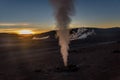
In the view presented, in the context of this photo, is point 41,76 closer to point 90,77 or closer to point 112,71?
point 90,77

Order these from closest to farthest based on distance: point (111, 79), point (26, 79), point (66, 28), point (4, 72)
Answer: point (111, 79) < point (26, 79) < point (66, 28) < point (4, 72)

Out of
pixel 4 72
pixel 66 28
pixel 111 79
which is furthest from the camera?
pixel 4 72

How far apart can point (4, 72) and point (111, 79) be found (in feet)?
64.5

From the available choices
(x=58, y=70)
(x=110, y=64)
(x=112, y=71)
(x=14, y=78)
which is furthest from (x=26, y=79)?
(x=110, y=64)

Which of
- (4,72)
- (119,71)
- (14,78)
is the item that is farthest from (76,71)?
(4,72)

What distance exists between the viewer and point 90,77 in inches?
1601

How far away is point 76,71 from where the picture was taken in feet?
149

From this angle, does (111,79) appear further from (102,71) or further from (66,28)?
(66,28)

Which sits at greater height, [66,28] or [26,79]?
[66,28]

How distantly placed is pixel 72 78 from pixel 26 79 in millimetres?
6734

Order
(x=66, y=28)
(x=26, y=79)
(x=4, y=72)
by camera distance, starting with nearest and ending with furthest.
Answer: (x=26, y=79)
(x=66, y=28)
(x=4, y=72)

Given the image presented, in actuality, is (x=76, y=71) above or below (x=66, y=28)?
below

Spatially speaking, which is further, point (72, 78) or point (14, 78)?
point (14, 78)

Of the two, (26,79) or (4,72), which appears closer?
Answer: (26,79)
